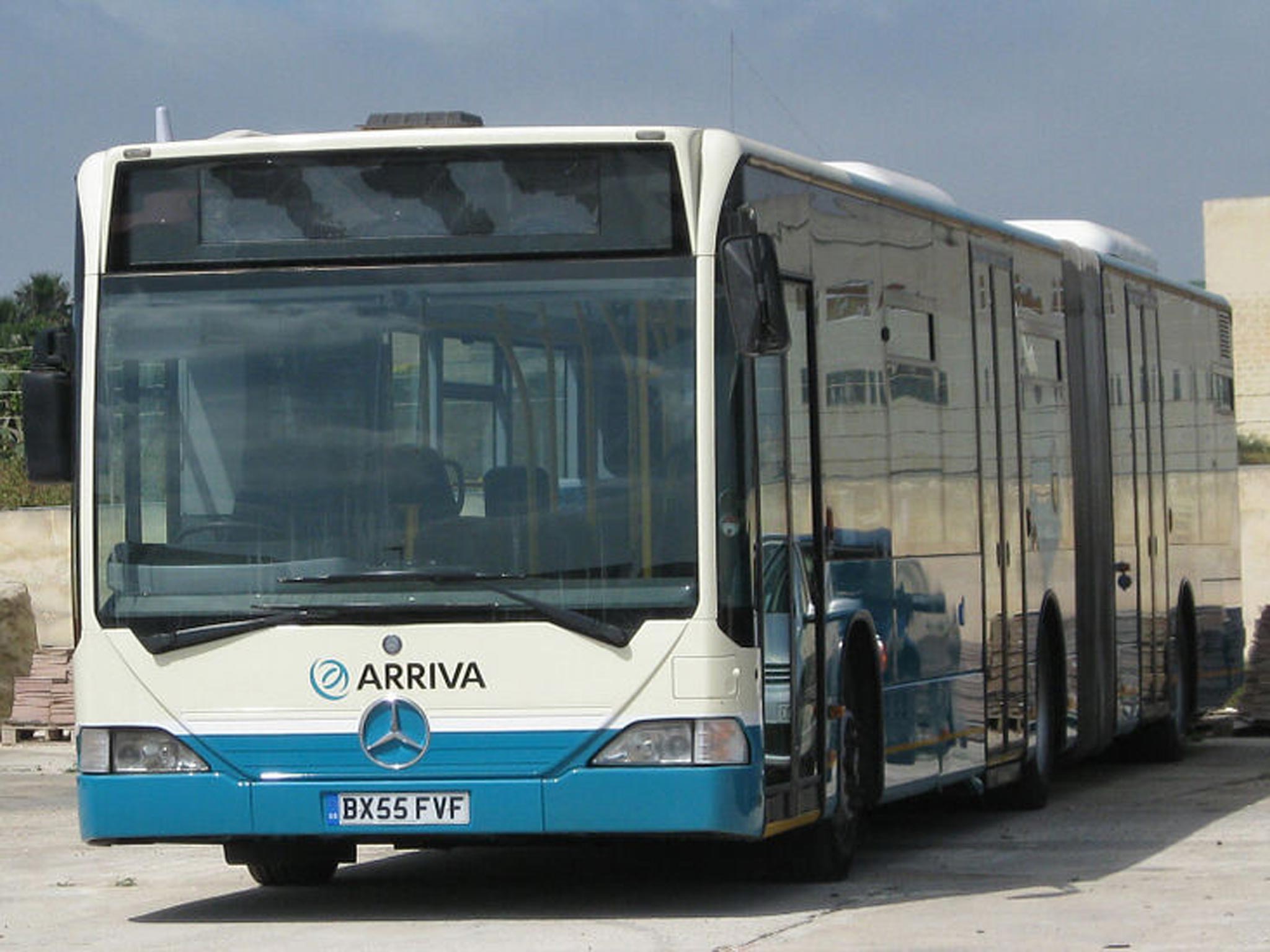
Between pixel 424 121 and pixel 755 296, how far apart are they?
174 cm

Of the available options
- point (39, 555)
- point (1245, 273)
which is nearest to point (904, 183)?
point (39, 555)

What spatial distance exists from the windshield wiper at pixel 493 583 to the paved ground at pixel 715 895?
3.66 feet

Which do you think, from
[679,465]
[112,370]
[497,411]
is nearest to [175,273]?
[112,370]

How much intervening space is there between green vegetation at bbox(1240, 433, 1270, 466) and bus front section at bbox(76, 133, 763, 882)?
3137cm

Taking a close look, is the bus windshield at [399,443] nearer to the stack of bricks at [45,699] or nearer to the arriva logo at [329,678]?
the arriva logo at [329,678]

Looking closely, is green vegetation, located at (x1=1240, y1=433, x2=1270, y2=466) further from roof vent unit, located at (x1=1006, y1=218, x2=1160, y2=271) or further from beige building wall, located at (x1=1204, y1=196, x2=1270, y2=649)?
roof vent unit, located at (x1=1006, y1=218, x2=1160, y2=271)

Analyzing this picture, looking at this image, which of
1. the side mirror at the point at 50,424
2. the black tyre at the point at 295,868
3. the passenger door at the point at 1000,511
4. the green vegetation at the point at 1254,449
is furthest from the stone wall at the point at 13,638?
the green vegetation at the point at 1254,449

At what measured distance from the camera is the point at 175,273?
36.6 ft

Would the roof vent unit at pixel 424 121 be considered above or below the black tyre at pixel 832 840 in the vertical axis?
above

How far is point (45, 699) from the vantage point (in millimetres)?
24828

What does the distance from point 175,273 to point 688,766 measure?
9.17ft

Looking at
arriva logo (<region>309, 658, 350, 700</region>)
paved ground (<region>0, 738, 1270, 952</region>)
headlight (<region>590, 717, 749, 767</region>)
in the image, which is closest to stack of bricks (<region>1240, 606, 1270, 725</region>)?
paved ground (<region>0, 738, 1270, 952</region>)

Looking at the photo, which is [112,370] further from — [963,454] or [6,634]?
[6,634]

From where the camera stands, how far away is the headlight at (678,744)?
34.9 ft
